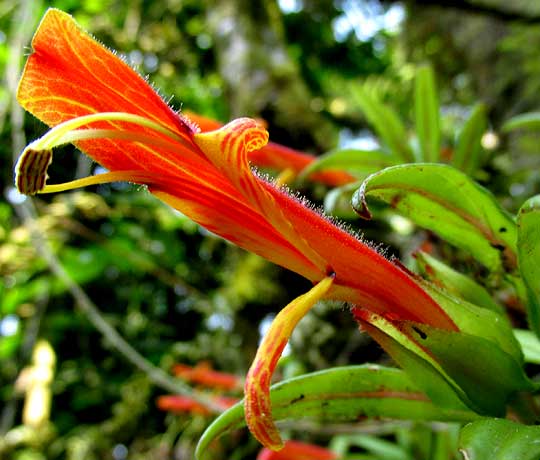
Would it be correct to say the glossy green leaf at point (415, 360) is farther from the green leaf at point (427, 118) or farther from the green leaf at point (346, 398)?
the green leaf at point (427, 118)

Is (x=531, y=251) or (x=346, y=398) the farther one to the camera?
(x=346, y=398)

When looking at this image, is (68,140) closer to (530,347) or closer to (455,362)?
(455,362)

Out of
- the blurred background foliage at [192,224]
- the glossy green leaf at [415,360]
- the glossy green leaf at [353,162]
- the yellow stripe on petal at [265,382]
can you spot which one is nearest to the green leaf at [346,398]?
the glossy green leaf at [415,360]

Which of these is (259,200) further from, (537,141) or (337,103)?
(337,103)

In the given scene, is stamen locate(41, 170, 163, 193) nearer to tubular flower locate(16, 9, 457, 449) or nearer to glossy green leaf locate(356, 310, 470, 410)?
tubular flower locate(16, 9, 457, 449)

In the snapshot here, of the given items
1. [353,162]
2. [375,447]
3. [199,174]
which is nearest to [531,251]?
[199,174]

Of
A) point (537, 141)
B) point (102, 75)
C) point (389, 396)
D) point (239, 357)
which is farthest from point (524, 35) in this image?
point (102, 75)

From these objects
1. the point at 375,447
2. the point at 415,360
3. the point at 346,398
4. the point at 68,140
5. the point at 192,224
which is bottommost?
the point at 192,224

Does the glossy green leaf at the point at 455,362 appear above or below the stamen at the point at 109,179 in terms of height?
below
